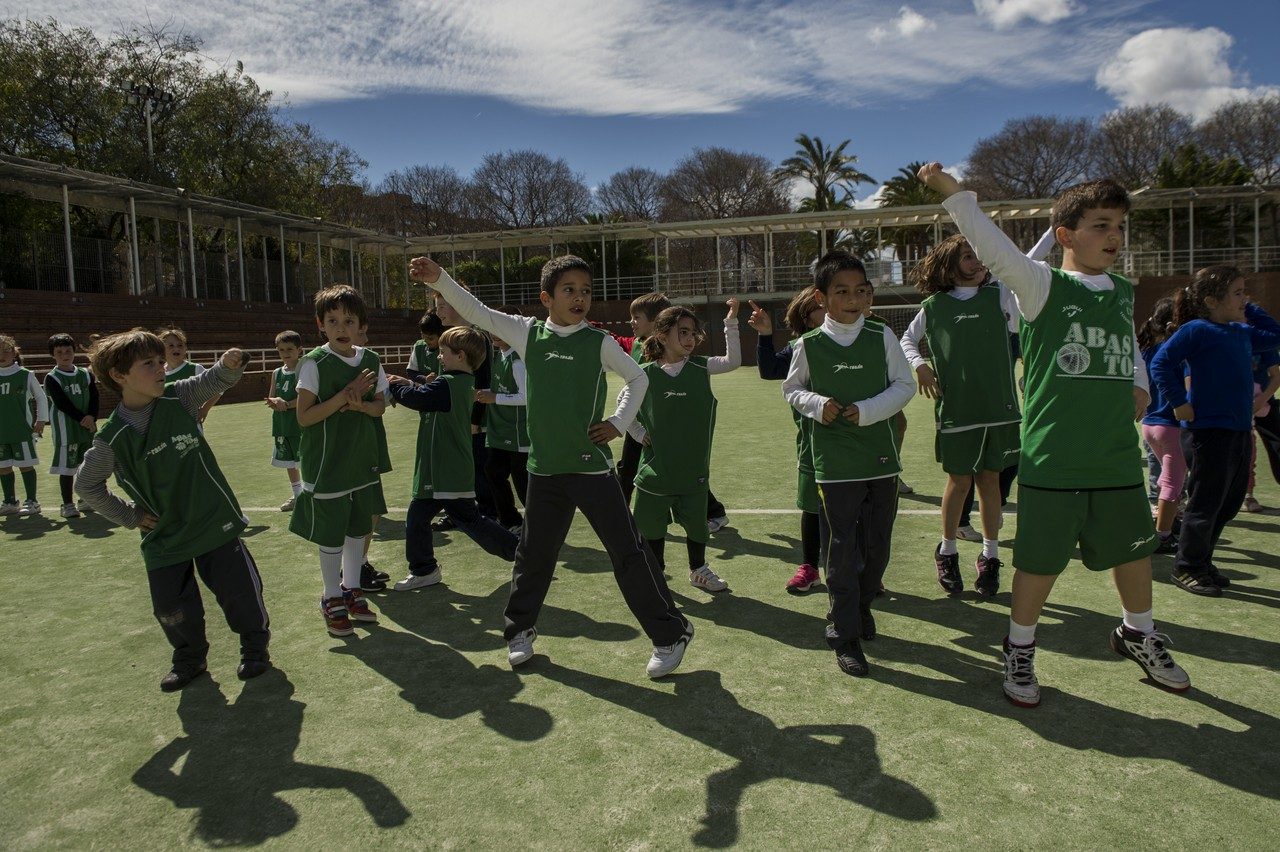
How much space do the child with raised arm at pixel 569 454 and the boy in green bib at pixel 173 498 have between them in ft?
3.94

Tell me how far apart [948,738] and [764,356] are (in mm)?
2223

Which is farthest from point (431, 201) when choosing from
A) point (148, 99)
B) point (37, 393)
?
point (37, 393)

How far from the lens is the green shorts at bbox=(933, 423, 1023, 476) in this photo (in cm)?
467

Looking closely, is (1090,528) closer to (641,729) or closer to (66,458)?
(641,729)

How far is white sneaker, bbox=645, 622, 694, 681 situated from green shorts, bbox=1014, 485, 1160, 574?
1.48 m

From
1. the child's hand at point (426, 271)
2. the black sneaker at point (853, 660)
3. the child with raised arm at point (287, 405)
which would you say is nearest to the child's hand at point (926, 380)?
the black sneaker at point (853, 660)

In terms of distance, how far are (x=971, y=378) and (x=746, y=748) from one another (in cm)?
258

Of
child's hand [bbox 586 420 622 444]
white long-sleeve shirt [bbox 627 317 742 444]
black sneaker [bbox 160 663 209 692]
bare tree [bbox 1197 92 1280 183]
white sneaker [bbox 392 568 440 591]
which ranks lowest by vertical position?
black sneaker [bbox 160 663 209 692]

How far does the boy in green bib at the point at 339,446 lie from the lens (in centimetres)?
441

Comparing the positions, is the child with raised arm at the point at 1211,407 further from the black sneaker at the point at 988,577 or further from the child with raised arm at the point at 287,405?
the child with raised arm at the point at 287,405

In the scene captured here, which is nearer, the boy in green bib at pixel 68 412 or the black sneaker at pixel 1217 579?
the black sneaker at pixel 1217 579

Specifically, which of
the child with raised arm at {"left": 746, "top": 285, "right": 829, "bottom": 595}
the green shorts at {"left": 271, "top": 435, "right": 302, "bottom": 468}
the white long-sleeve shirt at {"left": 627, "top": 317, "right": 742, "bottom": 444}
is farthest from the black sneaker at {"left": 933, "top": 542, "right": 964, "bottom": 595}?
the green shorts at {"left": 271, "top": 435, "right": 302, "bottom": 468}

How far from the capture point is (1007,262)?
126 inches

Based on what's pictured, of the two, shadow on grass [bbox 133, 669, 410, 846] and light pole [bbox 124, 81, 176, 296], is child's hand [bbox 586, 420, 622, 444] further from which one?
light pole [bbox 124, 81, 176, 296]
